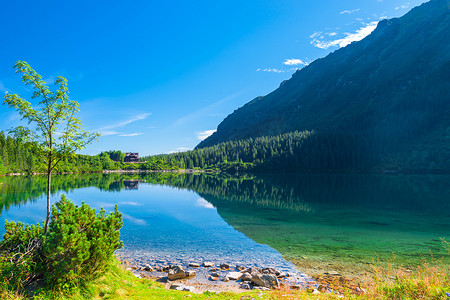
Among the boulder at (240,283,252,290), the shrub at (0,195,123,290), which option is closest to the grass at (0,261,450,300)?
the shrub at (0,195,123,290)

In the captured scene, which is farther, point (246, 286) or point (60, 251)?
point (246, 286)

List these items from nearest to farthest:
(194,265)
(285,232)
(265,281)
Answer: (265,281), (194,265), (285,232)

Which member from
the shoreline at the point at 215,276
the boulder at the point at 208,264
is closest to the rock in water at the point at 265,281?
the shoreline at the point at 215,276

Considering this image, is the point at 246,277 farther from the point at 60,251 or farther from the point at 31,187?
the point at 31,187

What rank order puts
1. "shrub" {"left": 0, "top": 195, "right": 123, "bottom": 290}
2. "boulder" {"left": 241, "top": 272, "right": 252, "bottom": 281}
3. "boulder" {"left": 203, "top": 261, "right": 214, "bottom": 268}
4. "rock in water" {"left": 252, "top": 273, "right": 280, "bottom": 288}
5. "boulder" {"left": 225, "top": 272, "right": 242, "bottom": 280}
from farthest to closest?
"boulder" {"left": 203, "top": 261, "right": 214, "bottom": 268} < "boulder" {"left": 225, "top": 272, "right": 242, "bottom": 280} < "boulder" {"left": 241, "top": 272, "right": 252, "bottom": 281} < "rock in water" {"left": 252, "top": 273, "right": 280, "bottom": 288} < "shrub" {"left": 0, "top": 195, "right": 123, "bottom": 290}

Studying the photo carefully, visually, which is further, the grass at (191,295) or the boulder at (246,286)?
the boulder at (246,286)

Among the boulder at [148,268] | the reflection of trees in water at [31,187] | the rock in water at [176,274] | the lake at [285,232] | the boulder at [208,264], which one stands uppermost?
the reflection of trees in water at [31,187]

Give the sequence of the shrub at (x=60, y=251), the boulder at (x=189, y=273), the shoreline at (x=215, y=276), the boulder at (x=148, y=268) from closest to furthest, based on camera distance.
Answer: the shrub at (x=60, y=251), the shoreline at (x=215, y=276), the boulder at (x=189, y=273), the boulder at (x=148, y=268)

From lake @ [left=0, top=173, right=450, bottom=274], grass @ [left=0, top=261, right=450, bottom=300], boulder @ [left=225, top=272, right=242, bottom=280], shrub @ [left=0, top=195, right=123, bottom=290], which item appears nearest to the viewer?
grass @ [left=0, top=261, right=450, bottom=300]

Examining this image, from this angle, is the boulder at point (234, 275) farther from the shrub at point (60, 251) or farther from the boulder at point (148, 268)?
the shrub at point (60, 251)

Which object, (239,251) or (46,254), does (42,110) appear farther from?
(239,251)

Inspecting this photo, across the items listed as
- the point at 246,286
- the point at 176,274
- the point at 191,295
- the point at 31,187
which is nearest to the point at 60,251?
the point at 191,295

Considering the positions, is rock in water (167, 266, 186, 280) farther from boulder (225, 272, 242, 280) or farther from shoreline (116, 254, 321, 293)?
boulder (225, 272, 242, 280)

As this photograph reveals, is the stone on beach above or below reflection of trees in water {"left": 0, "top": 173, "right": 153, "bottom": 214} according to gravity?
below
